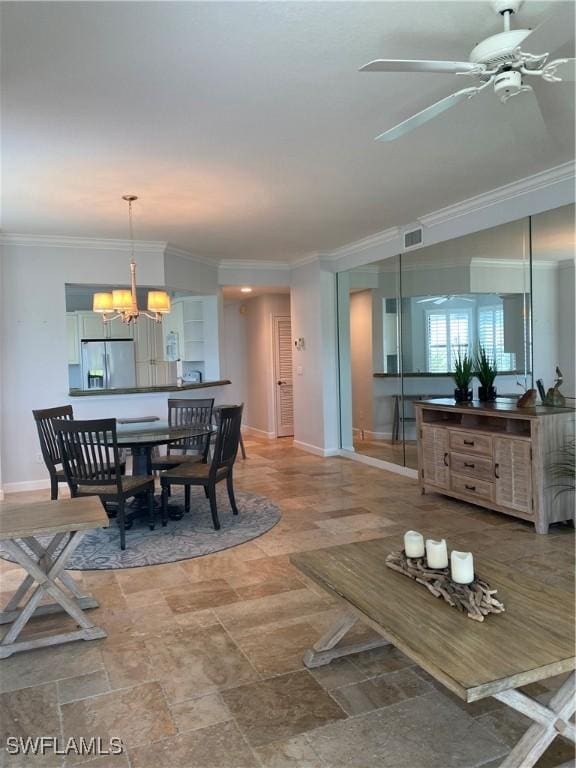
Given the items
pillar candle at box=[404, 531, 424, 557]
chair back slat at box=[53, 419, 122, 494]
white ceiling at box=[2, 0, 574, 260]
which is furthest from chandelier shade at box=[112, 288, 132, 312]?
pillar candle at box=[404, 531, 424, 557]

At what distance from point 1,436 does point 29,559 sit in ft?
11.8

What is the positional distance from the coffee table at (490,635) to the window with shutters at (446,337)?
133 inches

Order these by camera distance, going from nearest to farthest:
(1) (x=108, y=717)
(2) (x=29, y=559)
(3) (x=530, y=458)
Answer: (1) (x=108, y=717)
(2) (x=29, y=559)
(3) (x=530, y=458)

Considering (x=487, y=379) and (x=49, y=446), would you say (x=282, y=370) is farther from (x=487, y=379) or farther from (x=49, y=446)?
(x=49, y=446)

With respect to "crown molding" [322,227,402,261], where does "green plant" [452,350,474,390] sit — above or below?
below

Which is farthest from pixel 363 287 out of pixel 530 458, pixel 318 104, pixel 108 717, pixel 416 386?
pixel 108 717

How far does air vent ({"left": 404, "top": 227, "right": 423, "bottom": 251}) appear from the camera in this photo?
5664 millimetres

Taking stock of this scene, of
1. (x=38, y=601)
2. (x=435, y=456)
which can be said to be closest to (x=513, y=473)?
(x=435, y=456)

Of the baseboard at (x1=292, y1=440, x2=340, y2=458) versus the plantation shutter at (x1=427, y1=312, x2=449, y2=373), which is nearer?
the plantation shutter at (x1=427, y1=312, x2=449, y2=373)

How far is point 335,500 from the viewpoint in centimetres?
513

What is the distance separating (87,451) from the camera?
12.8 ft

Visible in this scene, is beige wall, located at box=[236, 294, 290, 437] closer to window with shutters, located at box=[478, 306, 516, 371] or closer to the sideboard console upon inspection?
the sideboard console

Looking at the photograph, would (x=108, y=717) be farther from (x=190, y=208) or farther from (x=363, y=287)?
(x=363, y=287)

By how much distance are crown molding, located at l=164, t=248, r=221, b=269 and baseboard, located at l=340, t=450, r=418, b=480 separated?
117 inches
